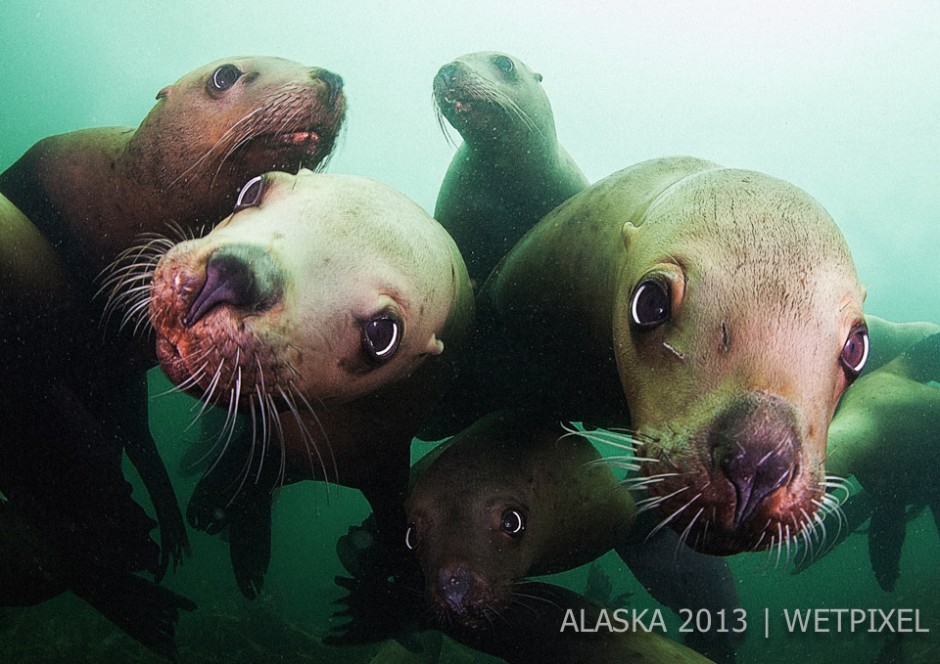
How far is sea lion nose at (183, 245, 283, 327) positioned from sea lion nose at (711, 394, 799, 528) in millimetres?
1180

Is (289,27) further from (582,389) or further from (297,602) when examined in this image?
(582,389)

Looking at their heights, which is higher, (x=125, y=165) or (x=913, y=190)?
(x=125, y=165)

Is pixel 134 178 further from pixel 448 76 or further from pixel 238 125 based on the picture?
pixel 448 76

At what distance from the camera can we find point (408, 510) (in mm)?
2787

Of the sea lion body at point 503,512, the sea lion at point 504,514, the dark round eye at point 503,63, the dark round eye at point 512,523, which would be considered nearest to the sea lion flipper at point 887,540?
the sea lion at point 504,514

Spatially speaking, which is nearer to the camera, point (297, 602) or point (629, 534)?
point (629, 534)

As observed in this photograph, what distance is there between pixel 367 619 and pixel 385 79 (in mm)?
60031

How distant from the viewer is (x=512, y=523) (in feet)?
8.82

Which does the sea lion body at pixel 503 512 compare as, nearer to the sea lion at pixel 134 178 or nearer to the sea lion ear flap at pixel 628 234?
the sea lion ear flap at pixel 628 234

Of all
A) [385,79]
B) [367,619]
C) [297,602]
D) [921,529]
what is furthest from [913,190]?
[367,619]

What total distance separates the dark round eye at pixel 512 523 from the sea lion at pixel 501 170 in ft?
6.44

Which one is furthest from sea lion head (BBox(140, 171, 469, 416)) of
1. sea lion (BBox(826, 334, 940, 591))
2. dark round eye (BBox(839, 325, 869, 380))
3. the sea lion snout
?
sea lion (BBox(826, 334, 940, 591))

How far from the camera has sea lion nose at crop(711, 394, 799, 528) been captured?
3.82ft

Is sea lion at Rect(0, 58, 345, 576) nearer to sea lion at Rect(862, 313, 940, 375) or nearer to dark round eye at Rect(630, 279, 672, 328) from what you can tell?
dark round eye at Rect(630, 279, 672, 328)
